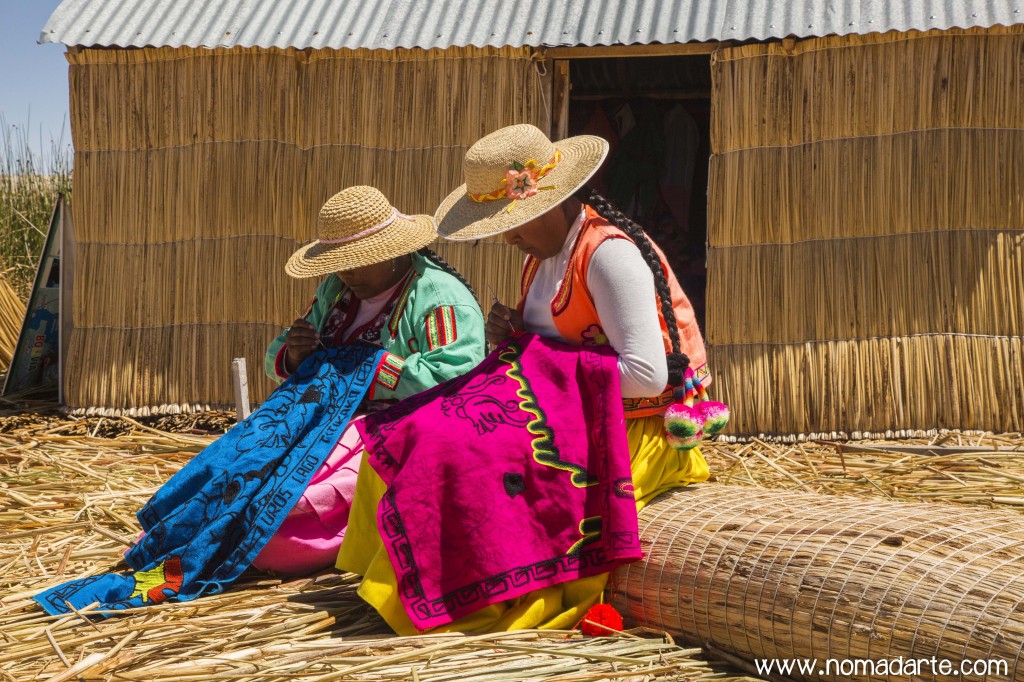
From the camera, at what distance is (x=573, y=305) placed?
3.11 metres

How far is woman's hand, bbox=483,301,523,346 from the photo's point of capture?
3232mm

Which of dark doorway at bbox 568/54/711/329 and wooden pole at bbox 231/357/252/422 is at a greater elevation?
dark doorway at bbox 568/54/711/329

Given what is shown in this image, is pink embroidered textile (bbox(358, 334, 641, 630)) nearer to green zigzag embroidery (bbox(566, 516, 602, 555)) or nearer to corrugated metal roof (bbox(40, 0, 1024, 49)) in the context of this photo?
green zigzag embroidery (bbox(566, 516, 602, 555))

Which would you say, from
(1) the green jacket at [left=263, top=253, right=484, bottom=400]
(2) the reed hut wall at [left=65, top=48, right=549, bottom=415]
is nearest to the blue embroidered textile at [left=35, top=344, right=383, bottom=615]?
(1) the green jacket at [left=263, top=253, right=484, bottom=400]

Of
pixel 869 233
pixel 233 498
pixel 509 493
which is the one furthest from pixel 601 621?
pixel 869 233

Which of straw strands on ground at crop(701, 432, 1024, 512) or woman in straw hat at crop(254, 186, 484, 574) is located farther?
straw strands on ground at crop(701, 432, 1024, 512)

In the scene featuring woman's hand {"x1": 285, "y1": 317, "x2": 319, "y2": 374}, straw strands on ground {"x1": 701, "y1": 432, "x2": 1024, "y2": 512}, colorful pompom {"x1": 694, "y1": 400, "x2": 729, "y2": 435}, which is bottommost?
straw strands on ground {"x1": 701, "y1": 432, "x2": 1024, "y2": 512}

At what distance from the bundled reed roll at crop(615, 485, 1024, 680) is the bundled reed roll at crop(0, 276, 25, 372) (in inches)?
228

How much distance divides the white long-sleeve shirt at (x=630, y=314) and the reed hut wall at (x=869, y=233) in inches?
104

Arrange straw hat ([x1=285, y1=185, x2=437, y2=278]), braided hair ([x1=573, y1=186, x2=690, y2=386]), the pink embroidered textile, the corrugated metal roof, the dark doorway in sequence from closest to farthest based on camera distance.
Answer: the pink embroidered textile → braided hair ([x1=573, y1=186, x2=690, y2=386]) → straw hat ([x1=285, y1=185, x2=437, y2=278]) → the corrugated metal roof → the dark doorway

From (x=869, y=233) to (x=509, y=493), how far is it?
3.19m

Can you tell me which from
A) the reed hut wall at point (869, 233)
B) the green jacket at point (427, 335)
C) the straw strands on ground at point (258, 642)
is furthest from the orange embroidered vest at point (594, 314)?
the reed hut wall at point (869, 233)

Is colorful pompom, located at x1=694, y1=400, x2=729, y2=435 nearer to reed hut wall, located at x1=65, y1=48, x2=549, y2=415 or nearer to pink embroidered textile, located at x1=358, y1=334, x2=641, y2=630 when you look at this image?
pink embroidered textile, located at x1=358, y1=334, x2=641, y2=630

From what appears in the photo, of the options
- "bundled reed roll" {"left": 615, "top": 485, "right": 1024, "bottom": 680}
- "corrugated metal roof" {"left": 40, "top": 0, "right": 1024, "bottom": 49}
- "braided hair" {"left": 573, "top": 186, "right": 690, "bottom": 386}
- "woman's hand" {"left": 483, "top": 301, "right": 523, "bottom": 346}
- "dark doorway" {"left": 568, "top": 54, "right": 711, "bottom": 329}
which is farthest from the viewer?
"dark doorway" {"left": 568, "top": 54, "right": 711, "bottom": 329}
